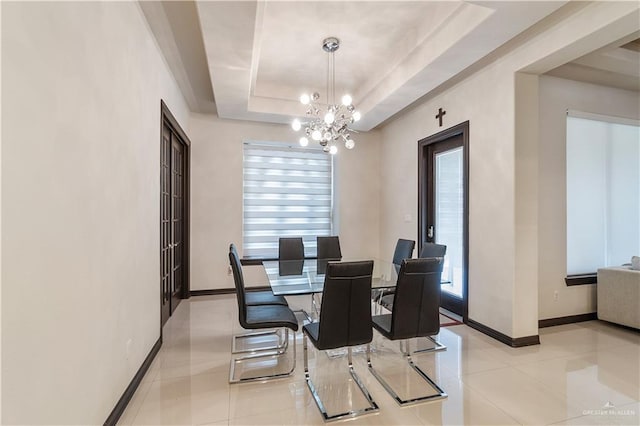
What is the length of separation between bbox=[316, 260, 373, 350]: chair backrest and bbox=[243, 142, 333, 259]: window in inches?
128

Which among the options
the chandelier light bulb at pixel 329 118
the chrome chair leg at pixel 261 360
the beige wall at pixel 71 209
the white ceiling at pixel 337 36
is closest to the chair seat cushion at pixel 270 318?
the chrome chair leg at pixel 261 360

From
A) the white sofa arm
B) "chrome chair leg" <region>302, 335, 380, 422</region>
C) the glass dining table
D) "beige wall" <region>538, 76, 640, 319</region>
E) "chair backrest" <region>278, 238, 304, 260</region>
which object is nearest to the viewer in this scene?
"chrome chair leg" <region>302, 335, 380, 422</region>

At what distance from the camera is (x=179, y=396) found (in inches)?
86.0

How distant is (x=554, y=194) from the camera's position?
3.53 m

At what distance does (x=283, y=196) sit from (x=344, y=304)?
3464 mm

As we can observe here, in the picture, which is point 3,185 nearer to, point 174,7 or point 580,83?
point 174,7

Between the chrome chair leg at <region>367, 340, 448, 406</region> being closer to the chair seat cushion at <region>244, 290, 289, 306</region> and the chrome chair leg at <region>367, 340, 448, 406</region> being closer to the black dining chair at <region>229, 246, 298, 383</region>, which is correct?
the black dining chair at <region>229, 246, 298, 383</region>

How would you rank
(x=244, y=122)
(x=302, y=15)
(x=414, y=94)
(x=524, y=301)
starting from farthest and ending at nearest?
(x=244, y=122) → (x=414, y=94) → (x=524, y=301) → (x=302, y=15)

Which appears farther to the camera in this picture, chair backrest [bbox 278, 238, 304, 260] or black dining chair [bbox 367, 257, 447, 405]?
chair backrest [bbox 278, 238, 304, 260]

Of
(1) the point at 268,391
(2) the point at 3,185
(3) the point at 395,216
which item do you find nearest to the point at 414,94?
(3) the point at 395,216

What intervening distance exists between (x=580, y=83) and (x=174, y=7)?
4420mm

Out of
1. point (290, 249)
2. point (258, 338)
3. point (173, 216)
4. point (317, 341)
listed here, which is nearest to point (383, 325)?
point (317, 341)

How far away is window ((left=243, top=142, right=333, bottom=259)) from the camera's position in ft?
16.9

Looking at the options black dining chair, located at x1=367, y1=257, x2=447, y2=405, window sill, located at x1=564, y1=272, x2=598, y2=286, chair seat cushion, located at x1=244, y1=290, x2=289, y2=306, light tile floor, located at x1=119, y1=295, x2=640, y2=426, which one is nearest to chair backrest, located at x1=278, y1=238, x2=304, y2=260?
chair seat cushion, located at x1=244, y1=290, x2=289, y2=306
